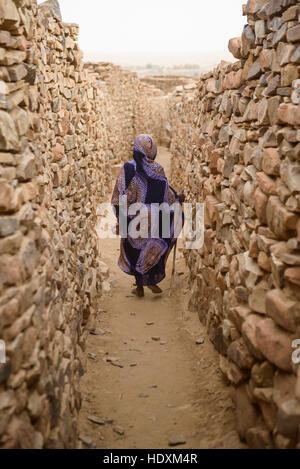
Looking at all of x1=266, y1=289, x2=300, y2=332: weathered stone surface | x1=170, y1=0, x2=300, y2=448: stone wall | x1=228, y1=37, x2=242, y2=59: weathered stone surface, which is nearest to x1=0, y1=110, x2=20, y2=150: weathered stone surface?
x1=170, y1=0, x2=300, y2=448: stone wall

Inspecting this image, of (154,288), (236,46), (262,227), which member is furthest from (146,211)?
(262,227)

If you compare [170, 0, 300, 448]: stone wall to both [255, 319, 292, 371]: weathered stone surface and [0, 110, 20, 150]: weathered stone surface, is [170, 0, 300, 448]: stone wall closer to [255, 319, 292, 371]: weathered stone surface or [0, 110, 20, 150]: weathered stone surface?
[255, 319, 292, 371]: weathered stone surface

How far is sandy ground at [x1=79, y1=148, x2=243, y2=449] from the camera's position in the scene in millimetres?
2926

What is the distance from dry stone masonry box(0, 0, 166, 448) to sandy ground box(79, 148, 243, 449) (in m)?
0.22

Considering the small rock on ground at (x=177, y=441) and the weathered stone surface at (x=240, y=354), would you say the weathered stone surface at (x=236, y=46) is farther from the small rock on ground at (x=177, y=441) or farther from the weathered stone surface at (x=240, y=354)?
the small rock on ground at (x=177, y=441)

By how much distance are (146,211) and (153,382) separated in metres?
2.19

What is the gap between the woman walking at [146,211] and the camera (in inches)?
209

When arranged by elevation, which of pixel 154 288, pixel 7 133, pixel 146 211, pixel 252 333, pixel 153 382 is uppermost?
pixel 7 133

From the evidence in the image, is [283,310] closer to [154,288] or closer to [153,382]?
[153,382]

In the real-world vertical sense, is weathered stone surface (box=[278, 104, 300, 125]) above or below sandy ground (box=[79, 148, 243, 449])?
above

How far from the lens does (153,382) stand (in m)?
3.72

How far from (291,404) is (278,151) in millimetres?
1321

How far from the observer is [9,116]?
7.07 feet
